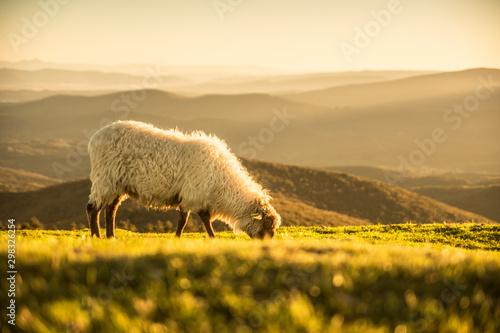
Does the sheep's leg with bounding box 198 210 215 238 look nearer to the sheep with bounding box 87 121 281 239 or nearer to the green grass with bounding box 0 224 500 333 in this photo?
the sheep with bounding box 87 121 281 239

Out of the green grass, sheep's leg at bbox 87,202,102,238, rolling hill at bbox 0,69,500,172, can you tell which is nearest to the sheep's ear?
sheep's leg at bbox 87,202,102,238

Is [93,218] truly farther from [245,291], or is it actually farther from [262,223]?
[245,291]

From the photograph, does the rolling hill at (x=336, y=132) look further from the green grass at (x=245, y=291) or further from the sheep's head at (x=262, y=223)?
the green grass at (x=245, y=291)

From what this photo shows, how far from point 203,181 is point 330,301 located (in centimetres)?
708

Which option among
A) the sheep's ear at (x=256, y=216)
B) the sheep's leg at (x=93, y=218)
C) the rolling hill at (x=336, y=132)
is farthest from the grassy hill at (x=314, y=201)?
the rolling hill at (x=336, y=132)

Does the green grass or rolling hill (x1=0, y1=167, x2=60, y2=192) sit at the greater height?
the green grass

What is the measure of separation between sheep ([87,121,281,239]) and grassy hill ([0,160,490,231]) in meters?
32.3

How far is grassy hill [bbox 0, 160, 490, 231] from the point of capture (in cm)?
4812

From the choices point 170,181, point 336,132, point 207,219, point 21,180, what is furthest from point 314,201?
point 336,132

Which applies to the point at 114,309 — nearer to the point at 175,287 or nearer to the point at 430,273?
the point at 175,287

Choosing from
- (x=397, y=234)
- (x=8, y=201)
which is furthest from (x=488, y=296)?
(x=8, y=201)

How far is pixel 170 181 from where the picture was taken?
1086 centimetres

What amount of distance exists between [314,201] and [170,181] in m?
44.8

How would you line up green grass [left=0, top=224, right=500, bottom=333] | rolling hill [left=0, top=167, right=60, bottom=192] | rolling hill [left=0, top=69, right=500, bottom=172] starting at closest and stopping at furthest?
green grass [left=0, top=224, right=500, bottom=333]
rolling hill [left=0, top=167, right=60, bottom=192]
rolling hill [left=0, top=69, right=500, bottom=172]
